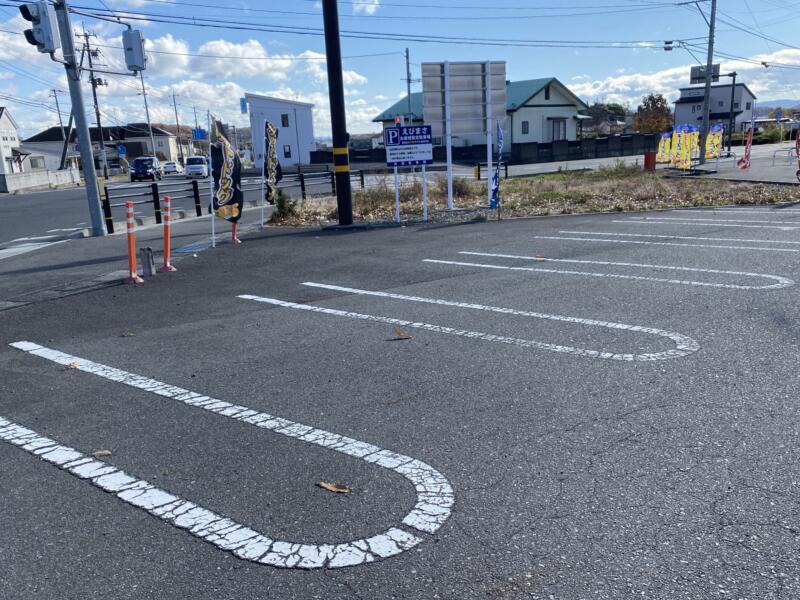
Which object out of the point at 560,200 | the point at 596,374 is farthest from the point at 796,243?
the point at 560,200

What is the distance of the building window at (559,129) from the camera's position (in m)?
60.9

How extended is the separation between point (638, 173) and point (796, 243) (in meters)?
18.5

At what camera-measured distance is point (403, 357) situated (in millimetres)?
5531

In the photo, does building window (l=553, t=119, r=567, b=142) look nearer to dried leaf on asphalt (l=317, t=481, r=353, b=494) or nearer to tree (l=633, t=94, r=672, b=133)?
tree (l=633, t=94, r=672, b=133)

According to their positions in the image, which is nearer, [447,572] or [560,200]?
[447,572]

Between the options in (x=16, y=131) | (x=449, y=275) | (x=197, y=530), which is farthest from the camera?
(x=16, y=131)

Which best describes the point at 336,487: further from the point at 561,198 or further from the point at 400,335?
the point at 561,198

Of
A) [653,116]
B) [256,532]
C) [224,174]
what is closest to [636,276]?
[256,532]

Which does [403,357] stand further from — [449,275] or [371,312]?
[449,275]

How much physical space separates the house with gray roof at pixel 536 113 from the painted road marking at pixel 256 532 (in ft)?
177

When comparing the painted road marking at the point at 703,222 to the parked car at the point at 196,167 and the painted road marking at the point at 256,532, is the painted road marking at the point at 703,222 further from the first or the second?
the parked car at the point at 196,167

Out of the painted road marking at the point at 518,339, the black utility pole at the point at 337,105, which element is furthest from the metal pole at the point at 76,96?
the painted road marking at the point at 518,339

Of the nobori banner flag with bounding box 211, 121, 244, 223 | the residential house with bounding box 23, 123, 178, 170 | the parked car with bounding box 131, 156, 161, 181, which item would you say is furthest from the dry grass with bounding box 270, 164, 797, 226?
the residential house with bounding box 23, 123, 178, 170

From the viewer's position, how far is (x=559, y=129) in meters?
61.6
